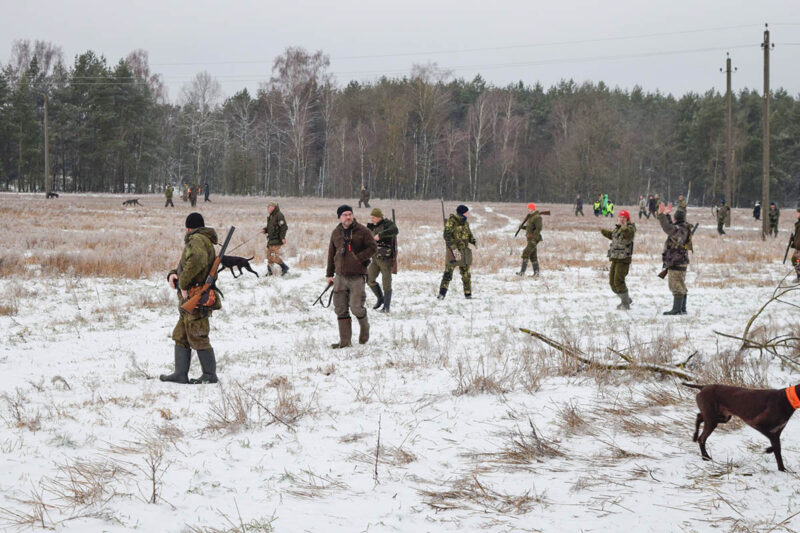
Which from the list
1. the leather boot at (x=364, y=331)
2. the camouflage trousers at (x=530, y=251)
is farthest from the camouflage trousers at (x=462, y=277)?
the leather boot at (x=364, y=331)

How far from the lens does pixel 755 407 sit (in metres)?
3.72

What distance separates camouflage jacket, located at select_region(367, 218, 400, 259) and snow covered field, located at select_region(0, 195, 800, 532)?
3.58 feet

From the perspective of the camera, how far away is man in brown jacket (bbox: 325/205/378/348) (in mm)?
7992

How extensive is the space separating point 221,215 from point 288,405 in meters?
30.3

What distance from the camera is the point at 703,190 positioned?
78000 mm

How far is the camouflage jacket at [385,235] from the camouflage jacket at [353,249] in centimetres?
242

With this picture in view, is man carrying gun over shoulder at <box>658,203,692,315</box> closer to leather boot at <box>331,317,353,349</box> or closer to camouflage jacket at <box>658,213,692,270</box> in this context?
camouflage jacket at <box>658,213,692,270</box>

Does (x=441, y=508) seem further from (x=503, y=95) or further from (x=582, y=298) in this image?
(x=503, y=95)

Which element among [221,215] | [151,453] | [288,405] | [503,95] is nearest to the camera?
[151,453]

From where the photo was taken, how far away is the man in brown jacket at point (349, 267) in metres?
7.99

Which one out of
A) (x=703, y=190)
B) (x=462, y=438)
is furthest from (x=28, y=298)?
(x=703, y=190)

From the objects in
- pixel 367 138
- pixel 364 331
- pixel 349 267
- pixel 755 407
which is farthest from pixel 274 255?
pixel 367 138

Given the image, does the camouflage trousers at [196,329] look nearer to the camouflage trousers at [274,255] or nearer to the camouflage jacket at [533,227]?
the camouflage trousers at [274,255]

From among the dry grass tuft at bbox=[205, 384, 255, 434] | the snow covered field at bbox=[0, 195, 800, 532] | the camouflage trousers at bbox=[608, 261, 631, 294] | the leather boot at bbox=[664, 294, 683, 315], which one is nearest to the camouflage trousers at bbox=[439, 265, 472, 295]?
the snow covered field at bbox=[0, 195, 800, 532]
